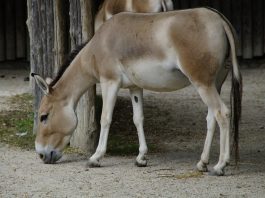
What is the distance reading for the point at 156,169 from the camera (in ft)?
26.9

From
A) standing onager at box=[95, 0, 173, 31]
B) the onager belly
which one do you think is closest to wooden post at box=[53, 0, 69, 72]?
standing onager at box=[95, 0, 173, 31]

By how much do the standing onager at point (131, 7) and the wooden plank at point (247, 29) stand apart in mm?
5225

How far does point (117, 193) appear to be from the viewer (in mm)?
7191

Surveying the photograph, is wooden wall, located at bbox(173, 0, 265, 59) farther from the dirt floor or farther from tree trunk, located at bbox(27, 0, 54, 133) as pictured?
tree trunk, located at bbox(27, 0, 54, 133)

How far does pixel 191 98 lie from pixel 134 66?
448 cm

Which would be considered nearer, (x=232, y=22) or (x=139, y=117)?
(x=139, y=117)

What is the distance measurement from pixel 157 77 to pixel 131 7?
7.83 feet

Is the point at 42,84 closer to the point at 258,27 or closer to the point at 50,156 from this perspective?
the point at 50,156

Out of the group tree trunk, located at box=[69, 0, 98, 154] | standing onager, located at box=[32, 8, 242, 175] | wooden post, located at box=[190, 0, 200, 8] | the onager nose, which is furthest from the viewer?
wooden post, located at box=[190, 0, 200, 8]

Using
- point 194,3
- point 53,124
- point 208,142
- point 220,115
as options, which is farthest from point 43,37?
point 194,3

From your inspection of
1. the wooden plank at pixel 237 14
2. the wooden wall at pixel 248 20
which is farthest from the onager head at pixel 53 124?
the wooden plank at pixel 237 14

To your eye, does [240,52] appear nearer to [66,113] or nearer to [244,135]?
[244,135]

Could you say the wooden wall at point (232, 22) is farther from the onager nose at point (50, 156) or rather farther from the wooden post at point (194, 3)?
the onager nose at point (50, 156)

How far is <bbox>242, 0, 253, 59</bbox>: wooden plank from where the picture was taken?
49.9 feet
